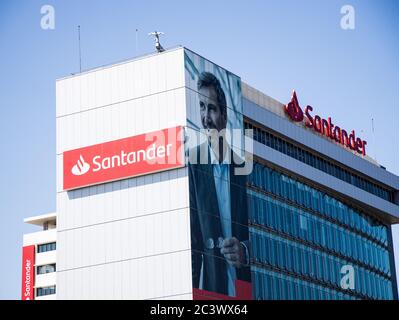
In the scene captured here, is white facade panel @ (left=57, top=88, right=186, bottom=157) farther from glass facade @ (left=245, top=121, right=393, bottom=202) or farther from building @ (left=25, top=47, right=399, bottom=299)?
glass facade @ (left=245, top=121, right=393, bottom=202)

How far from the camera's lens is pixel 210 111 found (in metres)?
92.2

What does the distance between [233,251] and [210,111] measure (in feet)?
39.8

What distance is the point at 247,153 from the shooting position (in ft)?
326

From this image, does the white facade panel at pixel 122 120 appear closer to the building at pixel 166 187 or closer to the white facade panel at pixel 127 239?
the building at pixel 166 187

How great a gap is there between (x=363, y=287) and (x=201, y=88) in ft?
142

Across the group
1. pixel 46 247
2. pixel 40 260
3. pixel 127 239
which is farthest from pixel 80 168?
pixel 40 260

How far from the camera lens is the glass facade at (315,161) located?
344 feet

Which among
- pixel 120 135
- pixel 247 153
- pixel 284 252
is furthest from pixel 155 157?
pixel 284 252

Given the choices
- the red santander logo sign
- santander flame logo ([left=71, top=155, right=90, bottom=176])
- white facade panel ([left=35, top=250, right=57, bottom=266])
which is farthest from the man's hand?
white facade panel ([left=35, top=250, right=57, bottom=266])

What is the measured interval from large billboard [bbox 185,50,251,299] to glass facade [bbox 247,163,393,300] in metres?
5.35

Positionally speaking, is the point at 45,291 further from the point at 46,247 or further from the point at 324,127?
the point at 324,127
